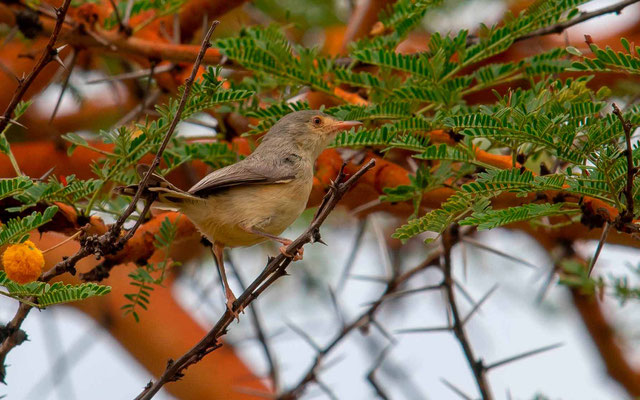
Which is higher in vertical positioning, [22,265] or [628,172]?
[22,265]

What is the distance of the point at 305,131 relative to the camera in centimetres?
435

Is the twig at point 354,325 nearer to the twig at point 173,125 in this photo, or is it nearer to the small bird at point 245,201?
the small bird at point 245,201

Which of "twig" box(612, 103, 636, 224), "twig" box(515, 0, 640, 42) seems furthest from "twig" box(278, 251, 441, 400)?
"twig" box(612, 103, 636, 224)

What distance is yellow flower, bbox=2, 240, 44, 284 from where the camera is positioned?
8.68 feet

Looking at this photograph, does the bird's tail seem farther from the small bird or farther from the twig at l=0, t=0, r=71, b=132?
the twig at l=0, t=0, r=71, b=132

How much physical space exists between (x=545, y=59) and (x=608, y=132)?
4.29 feet

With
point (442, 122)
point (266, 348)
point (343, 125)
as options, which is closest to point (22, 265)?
point (442, 122)

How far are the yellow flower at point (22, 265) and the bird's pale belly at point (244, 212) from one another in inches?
42.3

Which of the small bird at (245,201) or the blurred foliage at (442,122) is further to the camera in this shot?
the small bird at (245,201)

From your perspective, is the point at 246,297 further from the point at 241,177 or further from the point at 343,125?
the point at 343,125

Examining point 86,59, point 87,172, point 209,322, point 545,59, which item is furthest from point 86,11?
point 209,322

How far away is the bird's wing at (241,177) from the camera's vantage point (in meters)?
3.64

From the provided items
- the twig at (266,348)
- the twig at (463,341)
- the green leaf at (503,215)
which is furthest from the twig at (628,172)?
the twig at (266,348)

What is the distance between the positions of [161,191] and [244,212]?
438 mm
